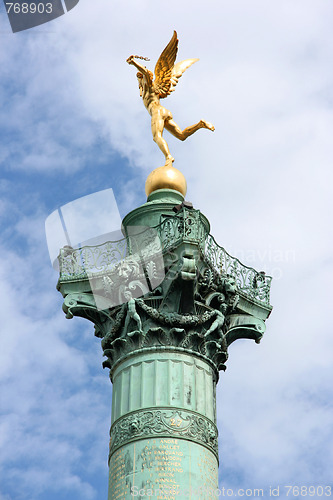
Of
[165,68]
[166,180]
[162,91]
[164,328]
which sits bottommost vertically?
[164,328]

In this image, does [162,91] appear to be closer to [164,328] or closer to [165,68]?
[165,68]

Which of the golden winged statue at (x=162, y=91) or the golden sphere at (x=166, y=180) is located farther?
the golden winged statue at (x=162, y=91)

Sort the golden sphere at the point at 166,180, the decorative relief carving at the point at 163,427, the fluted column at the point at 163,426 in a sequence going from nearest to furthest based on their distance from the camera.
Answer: the fluted column at the point at 163,426, the decorative relief carving at the point at 163,427, the golden sphere at the point at 166,180

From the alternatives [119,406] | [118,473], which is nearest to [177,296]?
[119,406]

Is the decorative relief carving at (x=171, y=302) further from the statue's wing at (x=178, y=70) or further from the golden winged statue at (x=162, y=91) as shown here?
the statue's wing at (x=178, y=70)

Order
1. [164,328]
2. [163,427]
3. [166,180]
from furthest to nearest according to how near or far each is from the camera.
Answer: [166,180]
[164,328]
[163,427]

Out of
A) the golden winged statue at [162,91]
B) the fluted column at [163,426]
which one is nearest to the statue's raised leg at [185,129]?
the golden winged statue at [162,91]

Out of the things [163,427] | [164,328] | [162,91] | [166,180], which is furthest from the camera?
[162,91]

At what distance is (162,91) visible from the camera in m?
31.5

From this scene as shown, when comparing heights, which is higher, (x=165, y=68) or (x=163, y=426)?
(x=165, y=68)

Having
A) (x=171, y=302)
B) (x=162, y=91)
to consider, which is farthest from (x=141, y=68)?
(x=171, y=302)

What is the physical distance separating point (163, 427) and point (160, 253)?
193 inches

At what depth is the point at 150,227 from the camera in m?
28.1

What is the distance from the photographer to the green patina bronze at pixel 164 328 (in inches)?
938
